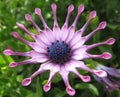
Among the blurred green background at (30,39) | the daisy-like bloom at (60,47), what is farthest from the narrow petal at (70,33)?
the blurred green background at (30,39)

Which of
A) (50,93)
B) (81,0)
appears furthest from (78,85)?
(81,0)

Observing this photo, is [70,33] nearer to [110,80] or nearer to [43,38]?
[43,38]

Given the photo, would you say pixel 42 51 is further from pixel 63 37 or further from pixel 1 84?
pixel 1 84

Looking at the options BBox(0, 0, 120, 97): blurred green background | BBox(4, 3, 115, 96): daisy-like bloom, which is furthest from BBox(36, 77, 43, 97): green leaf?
BBox(4, 3, 115, 96): daisy-like bloom

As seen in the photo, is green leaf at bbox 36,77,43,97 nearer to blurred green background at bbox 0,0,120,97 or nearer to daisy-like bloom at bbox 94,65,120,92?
blurred green background at bbox 0,0,120,97

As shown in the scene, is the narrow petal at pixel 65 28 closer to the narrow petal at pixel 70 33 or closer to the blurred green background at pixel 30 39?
the narrow petal at pixel 70 33

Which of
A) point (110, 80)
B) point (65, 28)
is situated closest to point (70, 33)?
point (65, 28)

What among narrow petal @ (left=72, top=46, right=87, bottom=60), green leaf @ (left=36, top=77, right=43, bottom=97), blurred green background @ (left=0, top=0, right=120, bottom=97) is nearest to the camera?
narrow petal @ (left=72, top=46, right=87, bottom=60)
